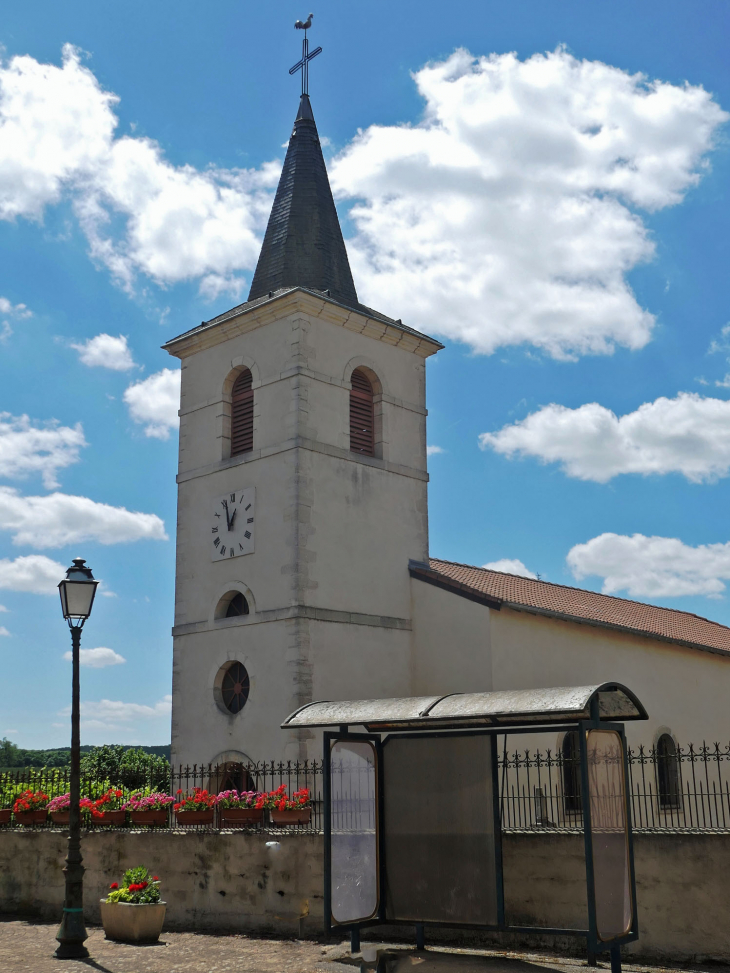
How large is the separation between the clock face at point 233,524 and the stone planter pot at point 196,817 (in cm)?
770

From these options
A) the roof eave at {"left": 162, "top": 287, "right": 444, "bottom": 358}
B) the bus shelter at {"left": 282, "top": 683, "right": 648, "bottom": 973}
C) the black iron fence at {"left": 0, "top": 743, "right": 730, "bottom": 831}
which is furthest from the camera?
the roof eave at {"left": 162, "top": 287, "right": 444, "bottom": 358}

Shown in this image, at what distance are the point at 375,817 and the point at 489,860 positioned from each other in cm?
129

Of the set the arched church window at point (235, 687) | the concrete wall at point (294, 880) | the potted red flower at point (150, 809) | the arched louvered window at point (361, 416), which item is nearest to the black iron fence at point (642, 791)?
the concrete wall at point (294, 880)

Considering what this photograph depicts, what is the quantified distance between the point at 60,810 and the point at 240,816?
372 cm

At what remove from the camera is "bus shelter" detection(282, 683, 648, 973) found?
8844mm

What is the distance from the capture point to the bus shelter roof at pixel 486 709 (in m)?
8.36

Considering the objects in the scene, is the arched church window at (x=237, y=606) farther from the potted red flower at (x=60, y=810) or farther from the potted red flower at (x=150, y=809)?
the potted red flower at (x=150, y=809)

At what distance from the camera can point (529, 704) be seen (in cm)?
848

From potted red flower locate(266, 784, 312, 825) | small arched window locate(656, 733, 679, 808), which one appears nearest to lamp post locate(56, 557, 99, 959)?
potted red flower locate(266, 784, 312, 825)

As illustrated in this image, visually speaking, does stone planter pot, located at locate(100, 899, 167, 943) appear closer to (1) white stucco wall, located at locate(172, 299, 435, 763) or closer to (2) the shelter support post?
(2) the shelter support post

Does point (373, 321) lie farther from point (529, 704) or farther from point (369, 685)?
point (529, 704)

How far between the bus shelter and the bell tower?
26.9 ft

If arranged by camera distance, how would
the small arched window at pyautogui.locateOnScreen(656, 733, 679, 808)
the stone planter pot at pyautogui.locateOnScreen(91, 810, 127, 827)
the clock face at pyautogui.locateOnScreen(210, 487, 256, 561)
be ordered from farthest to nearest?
the small arched window at pyautogui.locateOnScreen(656, 733, 679, 808) < the clock face at pyautogui.locateOnScreen(210, 487, 256, 561) < the stone planter pot at pyautogui.locateOnScreen(91, 810, 127, 827)

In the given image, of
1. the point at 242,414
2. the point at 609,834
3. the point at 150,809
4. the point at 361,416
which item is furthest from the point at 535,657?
the point at 609,834
